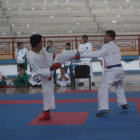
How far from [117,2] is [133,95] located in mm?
15315

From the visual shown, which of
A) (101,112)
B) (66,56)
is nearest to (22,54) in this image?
(101,112)

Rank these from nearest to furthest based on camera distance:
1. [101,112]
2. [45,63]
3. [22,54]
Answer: [45,63] < [101,112] < [22,54]

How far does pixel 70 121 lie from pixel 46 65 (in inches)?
38.9

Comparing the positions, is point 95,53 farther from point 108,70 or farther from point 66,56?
point 66,56

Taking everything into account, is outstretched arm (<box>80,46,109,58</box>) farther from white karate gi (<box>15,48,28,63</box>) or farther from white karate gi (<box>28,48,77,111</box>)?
white karate gi (<box>15,48,28,63</box>)

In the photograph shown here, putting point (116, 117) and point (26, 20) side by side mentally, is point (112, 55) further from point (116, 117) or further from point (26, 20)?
point (26, 20)

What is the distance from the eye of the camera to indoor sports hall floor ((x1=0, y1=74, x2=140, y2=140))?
176 inches

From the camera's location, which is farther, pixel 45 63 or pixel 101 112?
pixel 101 112

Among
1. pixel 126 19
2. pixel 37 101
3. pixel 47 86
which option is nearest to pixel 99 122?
pixel 47 86

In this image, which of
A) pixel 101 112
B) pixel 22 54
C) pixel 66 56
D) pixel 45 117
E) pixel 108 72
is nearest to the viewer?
pixel 66 56

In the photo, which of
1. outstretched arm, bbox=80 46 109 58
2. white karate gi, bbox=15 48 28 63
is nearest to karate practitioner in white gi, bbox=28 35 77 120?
outstretched arm, bbox=80 46 109 58

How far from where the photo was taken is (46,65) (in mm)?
5332

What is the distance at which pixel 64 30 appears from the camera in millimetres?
19891

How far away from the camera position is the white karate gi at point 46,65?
206 inches
